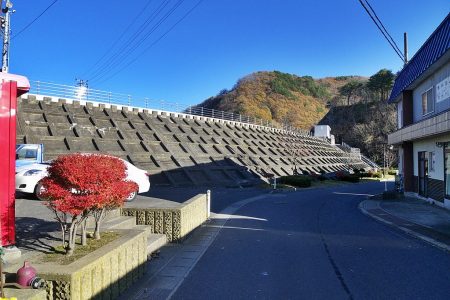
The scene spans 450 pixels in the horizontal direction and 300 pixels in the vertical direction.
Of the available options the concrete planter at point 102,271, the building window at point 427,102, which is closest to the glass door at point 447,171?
the building window at point 427,102

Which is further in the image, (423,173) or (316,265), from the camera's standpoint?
(423,173)

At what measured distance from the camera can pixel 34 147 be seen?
16.5 meters

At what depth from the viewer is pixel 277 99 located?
130 meters

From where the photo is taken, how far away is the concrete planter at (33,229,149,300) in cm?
452

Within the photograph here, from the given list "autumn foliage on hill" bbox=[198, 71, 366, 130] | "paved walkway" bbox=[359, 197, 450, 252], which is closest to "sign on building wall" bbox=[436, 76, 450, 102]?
"paved walkway" bbox=[359, 197, 450, 252]

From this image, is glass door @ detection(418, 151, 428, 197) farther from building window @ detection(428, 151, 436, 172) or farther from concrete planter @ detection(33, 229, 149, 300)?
concrete planter @ detection(33, 229, 149, 300)

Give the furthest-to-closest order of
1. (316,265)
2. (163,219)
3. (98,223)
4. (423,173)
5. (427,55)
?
(423,173), (427,55), (163,219), (316,265), (98,223)

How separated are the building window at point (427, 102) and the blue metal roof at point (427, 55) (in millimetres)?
995

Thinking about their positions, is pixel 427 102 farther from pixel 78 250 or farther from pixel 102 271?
pixel 102 271

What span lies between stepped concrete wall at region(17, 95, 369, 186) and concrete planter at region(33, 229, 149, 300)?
18453 millimetres

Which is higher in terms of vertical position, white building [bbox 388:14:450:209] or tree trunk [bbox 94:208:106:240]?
white building [bbox 388:14:450:209]

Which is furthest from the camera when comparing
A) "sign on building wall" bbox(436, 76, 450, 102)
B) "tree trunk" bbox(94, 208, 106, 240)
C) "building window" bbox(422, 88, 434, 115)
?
"building window" bbox(422, 88, 434, 115)

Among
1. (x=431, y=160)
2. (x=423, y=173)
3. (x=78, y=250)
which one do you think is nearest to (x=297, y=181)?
(x=423, y=173)

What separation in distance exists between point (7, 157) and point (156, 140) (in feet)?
83.8
